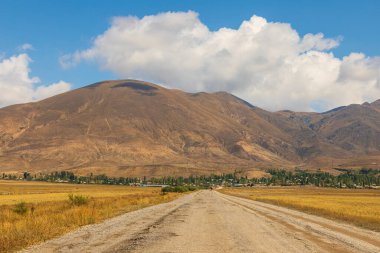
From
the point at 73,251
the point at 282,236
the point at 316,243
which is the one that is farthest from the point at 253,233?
the point at 73,251

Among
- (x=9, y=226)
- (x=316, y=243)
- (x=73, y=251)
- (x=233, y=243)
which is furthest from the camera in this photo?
(x=9, y=226)

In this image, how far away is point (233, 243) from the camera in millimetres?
18359

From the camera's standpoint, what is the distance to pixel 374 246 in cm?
1989

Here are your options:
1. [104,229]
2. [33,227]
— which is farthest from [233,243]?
[33,227]

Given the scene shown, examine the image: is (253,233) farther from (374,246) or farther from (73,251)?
(73,251)

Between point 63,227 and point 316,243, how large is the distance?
43.2 feet

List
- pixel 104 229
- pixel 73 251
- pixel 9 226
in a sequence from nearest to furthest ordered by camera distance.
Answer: pixel 73 251, pixel 9 226, pixel 104 229

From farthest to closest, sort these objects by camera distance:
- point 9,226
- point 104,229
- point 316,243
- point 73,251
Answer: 1. point 104,229
2. point 9,226
3. point 316,243
4. point 73,251

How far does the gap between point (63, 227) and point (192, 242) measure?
862 centimetres

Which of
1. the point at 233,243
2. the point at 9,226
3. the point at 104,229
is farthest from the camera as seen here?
the point at 104,229

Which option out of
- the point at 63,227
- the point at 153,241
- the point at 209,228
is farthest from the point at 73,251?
the point at 209,228

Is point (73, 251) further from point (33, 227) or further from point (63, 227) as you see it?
point (63, 227)

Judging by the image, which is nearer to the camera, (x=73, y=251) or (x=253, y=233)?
(x=73, y=251)

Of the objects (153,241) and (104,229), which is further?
(104,229)
